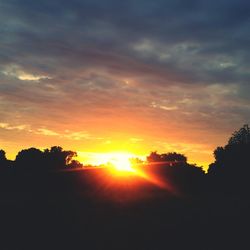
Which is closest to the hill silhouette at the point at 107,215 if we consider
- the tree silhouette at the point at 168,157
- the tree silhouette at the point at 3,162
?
the tree silhouette at the point at 3,162

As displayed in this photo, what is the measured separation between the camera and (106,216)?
1967 centimetres

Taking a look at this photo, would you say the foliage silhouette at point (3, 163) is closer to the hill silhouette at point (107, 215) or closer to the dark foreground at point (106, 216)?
the hill silhouette at point (107, 215)

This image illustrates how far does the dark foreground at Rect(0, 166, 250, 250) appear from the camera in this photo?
687 inches

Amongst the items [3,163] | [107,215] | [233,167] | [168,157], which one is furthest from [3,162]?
[168,157]

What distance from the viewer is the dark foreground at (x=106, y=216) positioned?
17453 millimetres

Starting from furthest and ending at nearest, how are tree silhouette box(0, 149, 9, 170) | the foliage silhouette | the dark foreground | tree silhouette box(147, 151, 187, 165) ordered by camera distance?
1. tree silhouette box(147, 151, 187, 165)
2. tree silhouette box(0, 149, 9, 170)
3. the foliage silhouette
4. the dark foreground

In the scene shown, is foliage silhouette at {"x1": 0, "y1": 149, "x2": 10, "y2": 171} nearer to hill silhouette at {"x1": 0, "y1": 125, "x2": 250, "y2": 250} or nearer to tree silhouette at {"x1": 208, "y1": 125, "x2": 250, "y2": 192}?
hill silhouette at {"x1": 0, "y1": 125, "x2": 250, "y2": 250}

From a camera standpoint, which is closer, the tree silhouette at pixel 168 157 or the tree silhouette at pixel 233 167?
the tree silhouette at pixel 233 167

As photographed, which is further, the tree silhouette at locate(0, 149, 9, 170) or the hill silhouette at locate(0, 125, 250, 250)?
the tree silhouette at locate(0, 149, 9, 170)

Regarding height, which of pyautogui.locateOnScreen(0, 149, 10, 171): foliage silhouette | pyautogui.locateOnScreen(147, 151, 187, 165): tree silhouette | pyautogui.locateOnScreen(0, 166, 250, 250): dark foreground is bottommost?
pyautogui.locateOnScreen(0, 166, 250, 250): dark foreground

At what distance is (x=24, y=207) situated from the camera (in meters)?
20.2

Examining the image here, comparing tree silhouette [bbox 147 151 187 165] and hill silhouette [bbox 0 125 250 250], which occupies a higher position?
tree silhouette [bbox 147 151 187 165]

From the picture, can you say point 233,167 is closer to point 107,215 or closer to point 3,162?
point 3,162

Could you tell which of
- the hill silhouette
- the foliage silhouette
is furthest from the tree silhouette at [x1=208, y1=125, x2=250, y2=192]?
the hill silhouette
